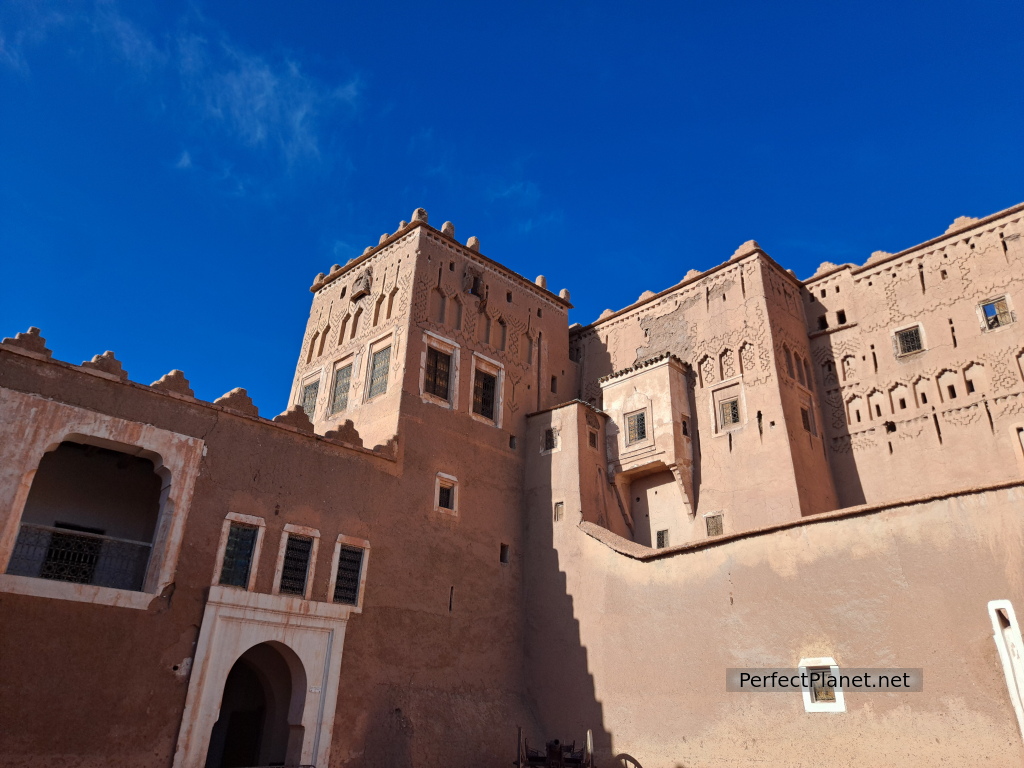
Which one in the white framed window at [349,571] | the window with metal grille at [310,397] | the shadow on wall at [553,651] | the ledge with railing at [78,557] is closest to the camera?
the ledge with railing at [78,557]

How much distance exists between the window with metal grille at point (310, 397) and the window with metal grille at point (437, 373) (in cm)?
388

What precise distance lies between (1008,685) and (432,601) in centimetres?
1025

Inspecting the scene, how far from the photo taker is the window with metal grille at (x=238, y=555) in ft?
45.6

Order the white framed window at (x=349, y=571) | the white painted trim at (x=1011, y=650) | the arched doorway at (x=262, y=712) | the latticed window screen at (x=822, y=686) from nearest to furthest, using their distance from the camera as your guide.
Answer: the white painted trim at (x=1011, y=650) → the latticed window screen at (x=822, y=686) → the arched doorway at (x=262, y=712) → the white framed window at (x=349, y=571)

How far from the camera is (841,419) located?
1952 centimetres

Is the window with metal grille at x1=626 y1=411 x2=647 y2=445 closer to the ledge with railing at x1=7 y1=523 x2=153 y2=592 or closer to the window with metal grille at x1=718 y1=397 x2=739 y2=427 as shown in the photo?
the window with metal grille at x1=718 y1=397 x2=739 y2=427

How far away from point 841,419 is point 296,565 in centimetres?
1343

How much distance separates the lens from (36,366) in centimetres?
1281

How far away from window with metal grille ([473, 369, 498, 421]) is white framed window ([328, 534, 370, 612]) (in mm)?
5307

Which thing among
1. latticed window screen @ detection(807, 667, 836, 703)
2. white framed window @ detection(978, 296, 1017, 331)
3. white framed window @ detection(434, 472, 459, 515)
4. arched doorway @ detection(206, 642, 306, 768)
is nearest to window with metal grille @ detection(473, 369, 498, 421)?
white framed window @ detection(434, 472, 459, 515)

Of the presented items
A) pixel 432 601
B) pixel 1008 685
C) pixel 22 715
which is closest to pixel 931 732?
pixel 1008 685

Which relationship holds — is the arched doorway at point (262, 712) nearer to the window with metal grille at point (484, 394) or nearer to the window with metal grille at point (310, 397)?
the window with metal grille at point (310, 397)

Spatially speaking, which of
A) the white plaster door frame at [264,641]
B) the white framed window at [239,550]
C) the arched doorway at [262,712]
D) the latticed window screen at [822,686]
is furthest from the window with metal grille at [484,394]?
the latticed window screen at [822,686]

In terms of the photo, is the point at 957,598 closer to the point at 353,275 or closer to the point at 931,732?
the point at 931,732
